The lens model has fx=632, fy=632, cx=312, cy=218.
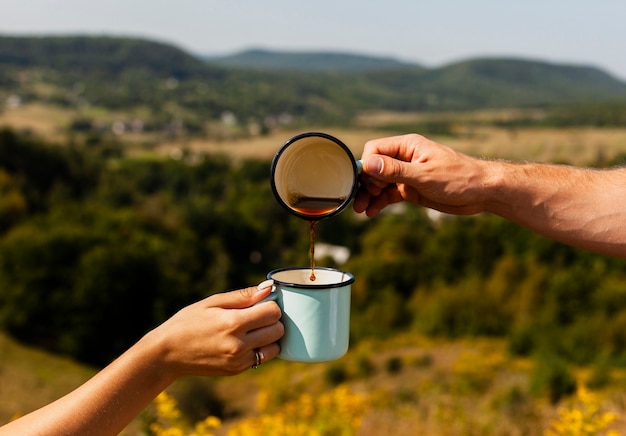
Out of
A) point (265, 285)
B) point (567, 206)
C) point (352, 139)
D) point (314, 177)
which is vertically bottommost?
point (352, 139)

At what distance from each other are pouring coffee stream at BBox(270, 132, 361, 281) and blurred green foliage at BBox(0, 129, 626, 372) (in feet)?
59.0

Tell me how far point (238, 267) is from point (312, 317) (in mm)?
45671

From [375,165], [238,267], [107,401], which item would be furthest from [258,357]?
[238,267]

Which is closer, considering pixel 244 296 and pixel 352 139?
pixel 244 296

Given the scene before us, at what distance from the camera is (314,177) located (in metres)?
2.50

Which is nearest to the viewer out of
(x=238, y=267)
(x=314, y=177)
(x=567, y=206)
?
(x=314, y=177)

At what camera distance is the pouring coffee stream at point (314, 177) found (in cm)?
238

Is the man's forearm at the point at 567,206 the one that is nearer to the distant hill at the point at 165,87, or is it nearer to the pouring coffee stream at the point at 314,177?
the pouring coffee stream at the point at 314,177

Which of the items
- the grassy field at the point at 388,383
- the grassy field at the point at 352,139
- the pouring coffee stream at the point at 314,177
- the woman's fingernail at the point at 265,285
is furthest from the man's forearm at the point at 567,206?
the grassy field at the point at 352,139

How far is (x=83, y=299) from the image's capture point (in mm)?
28250

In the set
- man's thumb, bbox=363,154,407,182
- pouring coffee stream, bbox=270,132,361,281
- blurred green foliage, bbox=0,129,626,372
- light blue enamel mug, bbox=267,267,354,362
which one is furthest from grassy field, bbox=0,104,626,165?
light blue enamel mug, bbox=267,267,354,362

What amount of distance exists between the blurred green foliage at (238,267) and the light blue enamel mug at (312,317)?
18262 mm

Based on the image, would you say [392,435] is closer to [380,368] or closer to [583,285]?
[380,368]

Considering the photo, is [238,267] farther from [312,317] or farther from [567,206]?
[312,317]
